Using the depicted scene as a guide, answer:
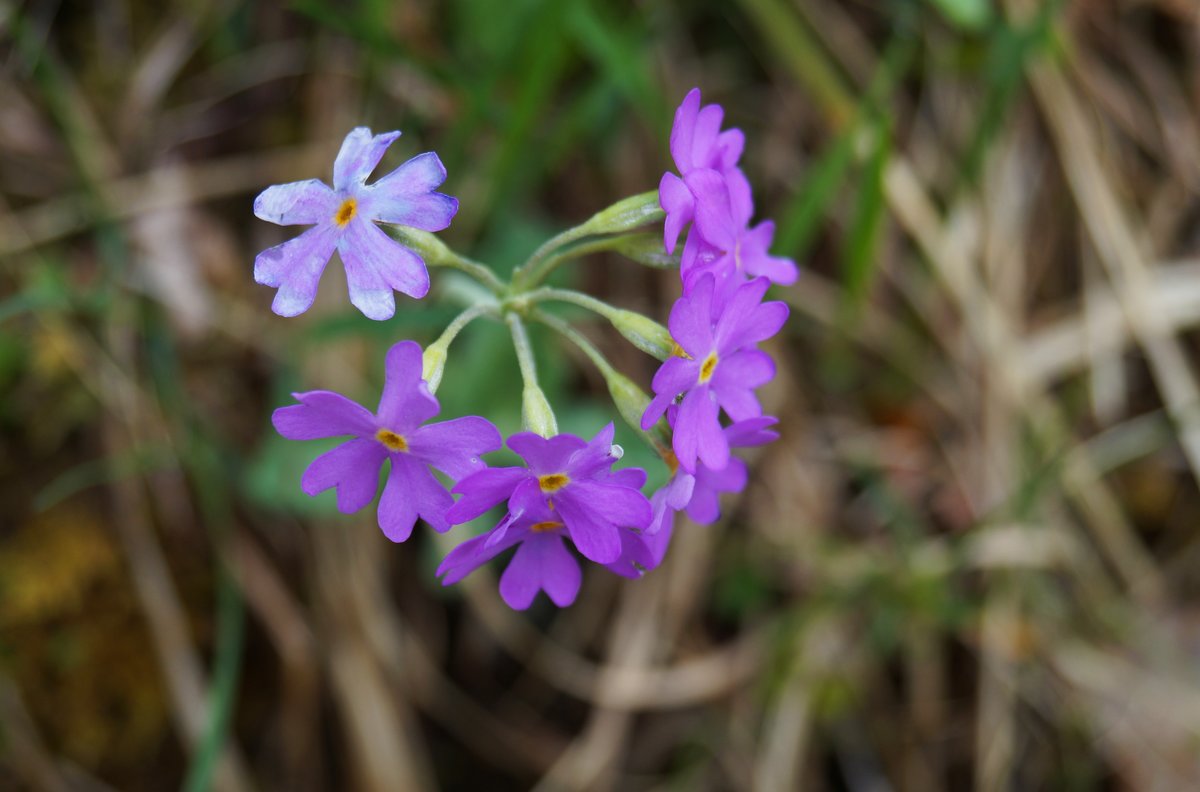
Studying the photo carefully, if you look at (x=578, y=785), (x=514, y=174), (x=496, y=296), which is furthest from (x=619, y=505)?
(x=578, y=785)

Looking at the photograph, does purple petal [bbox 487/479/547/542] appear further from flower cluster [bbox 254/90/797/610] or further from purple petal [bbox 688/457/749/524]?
purple petal [bbox 688/457/749/524]

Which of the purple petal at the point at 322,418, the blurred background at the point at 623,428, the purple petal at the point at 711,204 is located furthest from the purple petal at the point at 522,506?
the blurred background at the point at 623,428

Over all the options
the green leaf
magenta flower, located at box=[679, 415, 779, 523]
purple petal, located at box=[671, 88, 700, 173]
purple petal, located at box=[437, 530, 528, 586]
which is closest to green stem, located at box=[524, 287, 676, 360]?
magenta flower, located at box=[679, 415, 779, 523]

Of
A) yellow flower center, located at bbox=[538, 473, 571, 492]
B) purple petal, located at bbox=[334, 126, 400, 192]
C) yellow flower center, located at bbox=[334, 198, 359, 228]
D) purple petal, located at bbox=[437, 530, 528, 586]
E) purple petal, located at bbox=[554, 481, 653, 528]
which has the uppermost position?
purple petal, located at bbox=[334, 126, 400, 192]

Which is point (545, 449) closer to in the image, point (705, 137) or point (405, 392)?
point (405, 392)

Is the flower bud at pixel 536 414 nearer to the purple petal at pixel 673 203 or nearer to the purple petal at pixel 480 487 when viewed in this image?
the purple petal at pixel 480 487

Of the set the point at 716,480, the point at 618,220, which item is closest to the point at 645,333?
the point at 618,220

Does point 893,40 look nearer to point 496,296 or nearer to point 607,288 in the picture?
point 607,288
